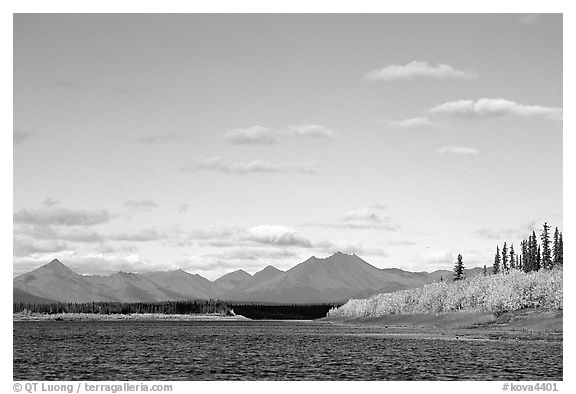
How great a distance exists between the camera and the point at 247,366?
98438 millimetres

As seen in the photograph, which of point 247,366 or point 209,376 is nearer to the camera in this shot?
point 209,376
